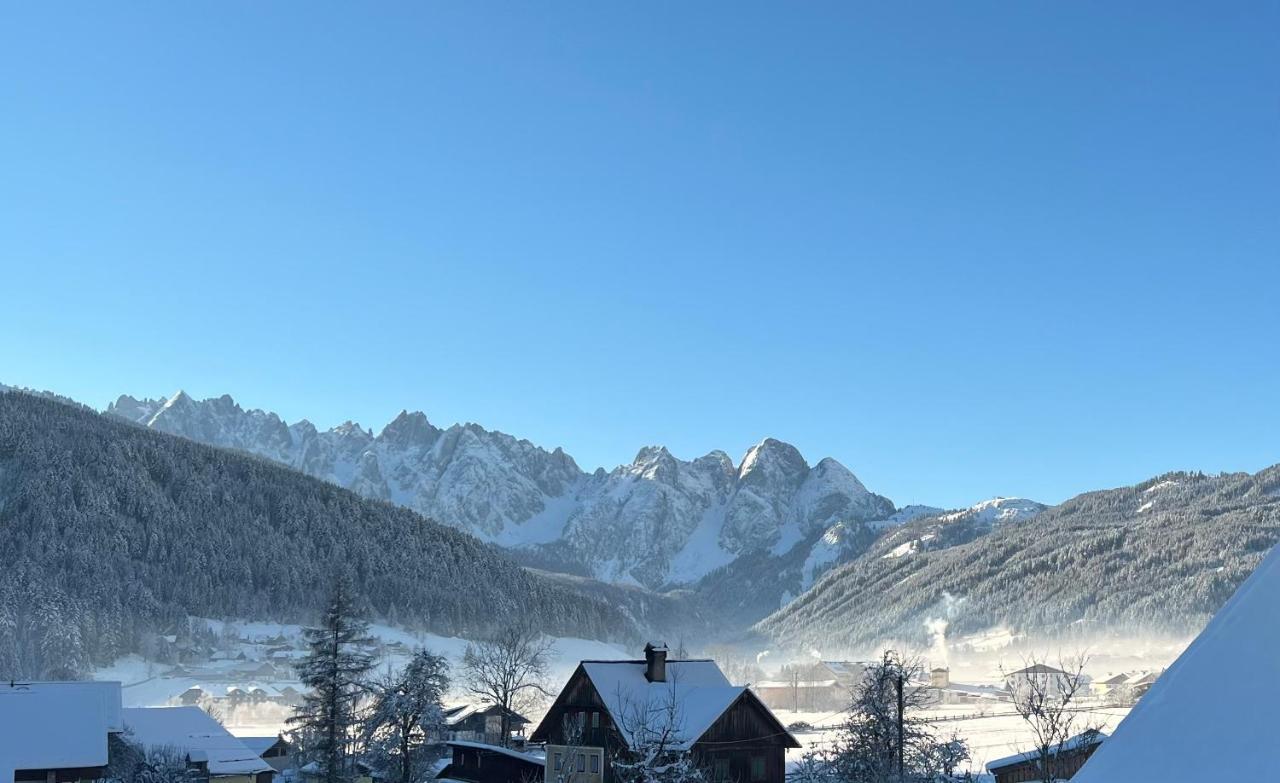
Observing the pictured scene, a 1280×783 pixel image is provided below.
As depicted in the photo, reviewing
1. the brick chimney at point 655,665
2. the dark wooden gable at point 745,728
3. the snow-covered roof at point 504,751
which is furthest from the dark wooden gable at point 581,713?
the dark wooden gable at point 745,728

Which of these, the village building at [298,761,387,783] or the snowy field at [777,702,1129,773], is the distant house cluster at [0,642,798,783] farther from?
the snowy field at [777,702,1129,773]

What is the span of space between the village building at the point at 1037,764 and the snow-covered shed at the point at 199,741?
139 ft

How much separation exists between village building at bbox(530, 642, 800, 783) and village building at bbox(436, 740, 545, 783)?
138cm

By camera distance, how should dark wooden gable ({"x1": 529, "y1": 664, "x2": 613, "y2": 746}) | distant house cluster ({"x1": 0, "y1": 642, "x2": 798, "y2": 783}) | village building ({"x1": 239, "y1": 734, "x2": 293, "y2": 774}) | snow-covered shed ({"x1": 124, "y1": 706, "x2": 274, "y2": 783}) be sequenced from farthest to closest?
village building ({"x1": 239, "y1": 734, "x2": 293, "y2": 774}), snow-covered shed ({"x1": 124, "y1": 706, "x2": 274, "y2": 783}), dark wooden gable ({"x1": 529, "y1": 664, "x2": 613, "y2": 746}), distant house cluster ({"x1": 0, "y1": 642, "x2": 798, "y2": 783})

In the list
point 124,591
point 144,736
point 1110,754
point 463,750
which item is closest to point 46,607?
point 124,591

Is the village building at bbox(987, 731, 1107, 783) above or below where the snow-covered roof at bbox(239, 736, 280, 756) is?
above

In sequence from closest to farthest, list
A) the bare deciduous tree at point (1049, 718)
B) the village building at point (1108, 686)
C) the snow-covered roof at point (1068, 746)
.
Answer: the bare deciduous tree at point (1049, 718)
the snow-covered roof at point (1068, 746)
the village building at point (1108, 686)

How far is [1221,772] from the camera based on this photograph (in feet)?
36.4

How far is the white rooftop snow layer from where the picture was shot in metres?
52.0

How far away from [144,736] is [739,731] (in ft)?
122

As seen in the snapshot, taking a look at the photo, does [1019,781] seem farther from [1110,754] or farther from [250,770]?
[1110,754]

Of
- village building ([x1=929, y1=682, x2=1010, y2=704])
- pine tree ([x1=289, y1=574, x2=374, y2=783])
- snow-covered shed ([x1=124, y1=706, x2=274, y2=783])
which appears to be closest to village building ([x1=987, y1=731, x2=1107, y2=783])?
pine tree ([x1=289, y1=574, x2=374, y2=783])

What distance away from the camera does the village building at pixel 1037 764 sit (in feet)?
170

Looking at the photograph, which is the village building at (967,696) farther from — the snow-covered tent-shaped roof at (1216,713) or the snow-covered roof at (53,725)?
the snow-covered tent-shaped roof at (1216,713)
